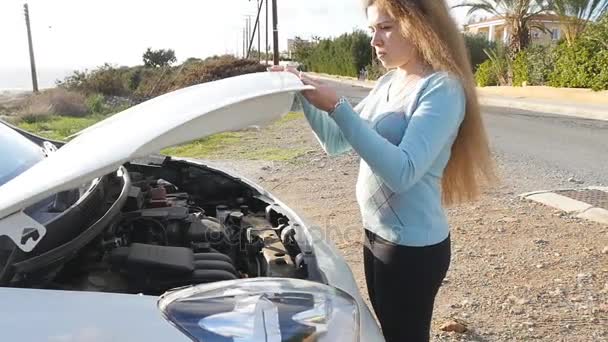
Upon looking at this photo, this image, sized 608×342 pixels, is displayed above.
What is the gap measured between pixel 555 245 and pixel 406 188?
3.13m

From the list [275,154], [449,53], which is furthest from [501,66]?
[449,53]

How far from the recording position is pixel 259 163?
8.01 m

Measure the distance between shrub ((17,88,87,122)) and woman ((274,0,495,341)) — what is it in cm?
1553

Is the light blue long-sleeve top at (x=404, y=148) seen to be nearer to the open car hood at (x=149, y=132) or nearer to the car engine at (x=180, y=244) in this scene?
the open car hood at (x=149, y=132)

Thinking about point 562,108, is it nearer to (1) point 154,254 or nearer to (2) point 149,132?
(1) point 154,254

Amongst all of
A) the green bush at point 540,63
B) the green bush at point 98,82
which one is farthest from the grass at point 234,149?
the green bush at point 540,63

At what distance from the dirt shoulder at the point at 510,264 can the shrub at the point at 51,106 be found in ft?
39.6

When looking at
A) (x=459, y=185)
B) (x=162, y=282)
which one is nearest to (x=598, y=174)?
(x=459, y=185)

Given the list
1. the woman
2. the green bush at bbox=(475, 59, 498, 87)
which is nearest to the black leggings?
the woman

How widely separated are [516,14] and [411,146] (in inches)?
935

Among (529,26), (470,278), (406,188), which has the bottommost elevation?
(470,278)

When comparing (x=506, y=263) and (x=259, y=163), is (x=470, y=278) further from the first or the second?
(x=259, y=163)

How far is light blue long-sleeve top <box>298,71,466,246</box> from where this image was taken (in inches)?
60.8

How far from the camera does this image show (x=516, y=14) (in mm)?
22844
